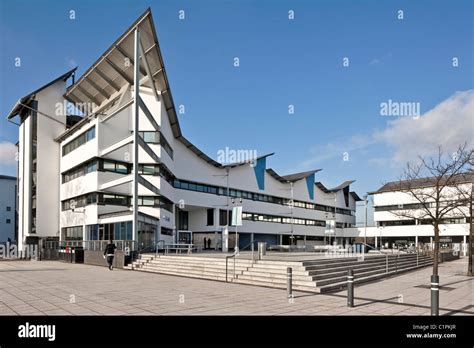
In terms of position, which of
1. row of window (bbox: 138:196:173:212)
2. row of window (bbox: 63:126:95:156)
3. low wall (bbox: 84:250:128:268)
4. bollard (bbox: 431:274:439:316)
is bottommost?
low wall (bbox: 84:250:128:268)

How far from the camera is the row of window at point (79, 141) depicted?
38.9m

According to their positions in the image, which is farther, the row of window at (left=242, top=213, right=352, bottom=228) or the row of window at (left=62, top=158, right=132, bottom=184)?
the row of window at (left=242, top=213, right=352, bottom=228)

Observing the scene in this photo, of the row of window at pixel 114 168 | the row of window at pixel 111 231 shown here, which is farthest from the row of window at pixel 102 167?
the row of window at pixel 111 231

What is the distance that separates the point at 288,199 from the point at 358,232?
23.0m

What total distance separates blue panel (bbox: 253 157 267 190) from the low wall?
3220cm

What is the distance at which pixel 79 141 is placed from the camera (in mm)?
41406

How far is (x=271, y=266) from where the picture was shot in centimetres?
1662

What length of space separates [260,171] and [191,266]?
40729 millimetres

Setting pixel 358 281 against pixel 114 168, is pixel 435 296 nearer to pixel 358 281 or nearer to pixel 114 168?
pixel 358 281

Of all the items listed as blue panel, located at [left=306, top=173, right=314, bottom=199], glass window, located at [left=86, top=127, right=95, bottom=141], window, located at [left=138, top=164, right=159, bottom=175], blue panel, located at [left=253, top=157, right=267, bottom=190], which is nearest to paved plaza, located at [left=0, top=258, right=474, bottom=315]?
window, located at [left=138, top=164, right=159, bottom=175]

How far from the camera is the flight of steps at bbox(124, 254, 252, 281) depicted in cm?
1805

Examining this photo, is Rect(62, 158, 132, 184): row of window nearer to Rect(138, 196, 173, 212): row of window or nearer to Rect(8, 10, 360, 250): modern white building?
Rect(8, 10, 360, 250): modern white building

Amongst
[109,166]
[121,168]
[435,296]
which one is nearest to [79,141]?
[109,166]
